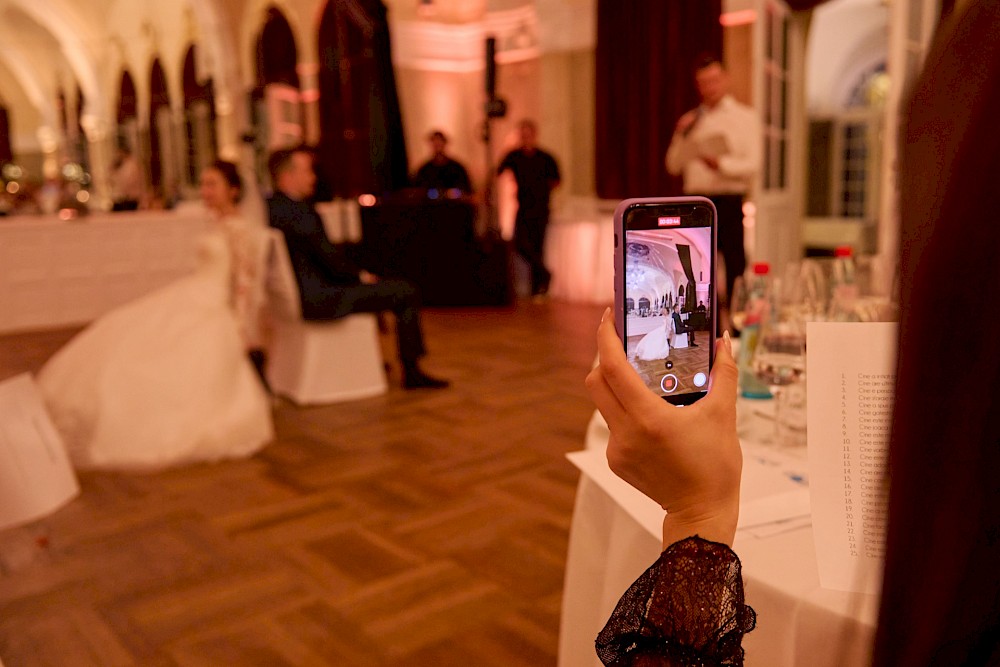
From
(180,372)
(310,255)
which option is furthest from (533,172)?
(180,372)

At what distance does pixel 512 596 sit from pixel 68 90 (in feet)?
54.9

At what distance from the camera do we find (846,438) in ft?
2.43

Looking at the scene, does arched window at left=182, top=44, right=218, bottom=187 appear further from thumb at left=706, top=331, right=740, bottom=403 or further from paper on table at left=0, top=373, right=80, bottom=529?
thumb at left=706, top=331, right=740, bottom=403

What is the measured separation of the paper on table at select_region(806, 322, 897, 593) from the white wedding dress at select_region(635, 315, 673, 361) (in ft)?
0.41

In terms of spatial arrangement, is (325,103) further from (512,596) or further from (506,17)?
(512,596)

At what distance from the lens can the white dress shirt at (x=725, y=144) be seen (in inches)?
185

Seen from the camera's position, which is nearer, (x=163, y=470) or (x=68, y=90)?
(x=163, y=470)

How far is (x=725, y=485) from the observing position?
0.64 m

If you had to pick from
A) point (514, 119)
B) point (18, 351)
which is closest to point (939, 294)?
point (18, 351)

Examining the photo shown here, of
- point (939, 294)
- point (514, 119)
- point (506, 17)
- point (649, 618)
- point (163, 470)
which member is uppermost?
point (506, 17)

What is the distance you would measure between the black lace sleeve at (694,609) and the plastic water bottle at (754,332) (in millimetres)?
940

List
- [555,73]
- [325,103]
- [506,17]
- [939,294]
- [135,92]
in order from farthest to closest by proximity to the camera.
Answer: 1. [135,92]
2. [325,103]
3. [506,17]
4. [555,73]
5. [939,294]

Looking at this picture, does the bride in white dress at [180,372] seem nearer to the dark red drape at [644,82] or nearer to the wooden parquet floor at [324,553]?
the wooden parquet floor at [324,553]

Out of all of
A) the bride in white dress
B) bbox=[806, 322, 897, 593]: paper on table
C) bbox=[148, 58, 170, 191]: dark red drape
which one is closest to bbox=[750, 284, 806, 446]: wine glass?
bbox=[806, 322, 897, 593]: paper on table
